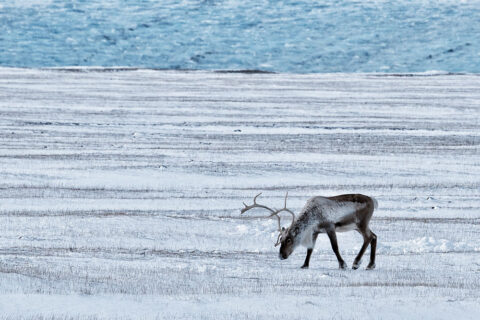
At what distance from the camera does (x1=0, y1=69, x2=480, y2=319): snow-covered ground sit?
8586 millimetres

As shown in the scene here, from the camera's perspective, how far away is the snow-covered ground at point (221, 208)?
859 centimetres

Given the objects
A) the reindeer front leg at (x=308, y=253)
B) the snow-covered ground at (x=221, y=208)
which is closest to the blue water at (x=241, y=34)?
the snow-covered ground at (x=221, y=208)

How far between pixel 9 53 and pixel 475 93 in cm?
4286

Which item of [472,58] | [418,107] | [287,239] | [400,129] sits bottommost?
[472,58]

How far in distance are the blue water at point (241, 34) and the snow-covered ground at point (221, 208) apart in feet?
138

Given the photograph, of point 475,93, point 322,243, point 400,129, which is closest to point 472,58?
point 475,93

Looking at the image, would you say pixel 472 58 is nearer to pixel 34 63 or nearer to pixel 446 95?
pixel 446 95

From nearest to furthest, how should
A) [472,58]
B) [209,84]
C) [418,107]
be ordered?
[418,107], [209,84], [472,58]

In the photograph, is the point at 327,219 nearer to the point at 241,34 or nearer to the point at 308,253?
the point at 308,253

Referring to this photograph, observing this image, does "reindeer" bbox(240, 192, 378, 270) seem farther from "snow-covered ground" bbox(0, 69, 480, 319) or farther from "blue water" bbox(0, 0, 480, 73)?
"blue water" bbox(0, 0, 480, 73)

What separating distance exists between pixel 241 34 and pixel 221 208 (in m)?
73.2

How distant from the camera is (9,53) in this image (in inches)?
3265

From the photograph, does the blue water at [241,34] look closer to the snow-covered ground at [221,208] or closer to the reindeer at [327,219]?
the snow-covered ground at [221,208]

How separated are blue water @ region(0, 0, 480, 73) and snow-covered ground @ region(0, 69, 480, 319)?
138 feet
